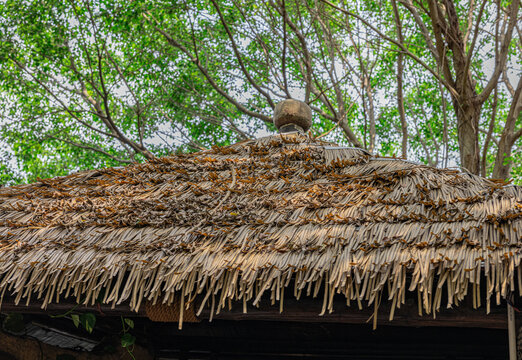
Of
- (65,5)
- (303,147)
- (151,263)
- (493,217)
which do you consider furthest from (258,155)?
(65,5)

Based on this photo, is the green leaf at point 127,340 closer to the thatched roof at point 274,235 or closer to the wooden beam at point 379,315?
the thatched roof at point 274,235

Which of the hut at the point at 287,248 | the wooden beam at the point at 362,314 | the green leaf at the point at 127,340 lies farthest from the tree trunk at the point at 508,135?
the green leaf at the point at 127,340

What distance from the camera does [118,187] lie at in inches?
124

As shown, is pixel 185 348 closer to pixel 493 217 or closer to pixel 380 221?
pixel 380 221

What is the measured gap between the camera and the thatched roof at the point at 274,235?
6.41ft

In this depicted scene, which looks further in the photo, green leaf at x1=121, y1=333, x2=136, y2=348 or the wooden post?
green leaf at x1=121, y1=333, x2=136, y2=348

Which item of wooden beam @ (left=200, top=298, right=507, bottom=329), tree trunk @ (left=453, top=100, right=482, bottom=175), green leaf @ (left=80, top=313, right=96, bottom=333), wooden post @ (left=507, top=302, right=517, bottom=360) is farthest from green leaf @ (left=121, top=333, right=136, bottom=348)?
tree trunk @ (left=453, top=100, right=482, bottom=175)

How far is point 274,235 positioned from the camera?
2293 millimetres

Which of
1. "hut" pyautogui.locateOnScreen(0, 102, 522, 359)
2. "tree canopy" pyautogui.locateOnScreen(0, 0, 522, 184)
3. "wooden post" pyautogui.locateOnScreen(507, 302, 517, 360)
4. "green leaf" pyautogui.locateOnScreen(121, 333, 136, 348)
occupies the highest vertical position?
"tree canopy" pyautogui.locateOnScreen(0, 0, 522, 184)

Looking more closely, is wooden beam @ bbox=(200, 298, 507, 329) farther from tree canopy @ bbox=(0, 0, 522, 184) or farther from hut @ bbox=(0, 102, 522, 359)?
tree canopy @ bbox=(0, 0, 522, 184)

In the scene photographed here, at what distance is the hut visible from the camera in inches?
77.1

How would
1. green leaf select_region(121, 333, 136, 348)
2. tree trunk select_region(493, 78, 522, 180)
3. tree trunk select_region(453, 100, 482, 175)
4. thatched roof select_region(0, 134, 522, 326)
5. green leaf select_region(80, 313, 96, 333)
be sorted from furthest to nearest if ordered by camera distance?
tree trunk select_region(493, 78, 522, 180) < tree trunk select_region(453, 100, 482, 175) < green leaf select_region(121, 333, 136, 348) < green leaf select_region(80, 313, 96, 333) < thatched roof select_region(0, 134, 522, 326)

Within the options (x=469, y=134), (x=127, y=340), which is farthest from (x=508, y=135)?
(x=127, y=340)

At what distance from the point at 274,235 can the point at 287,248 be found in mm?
149
